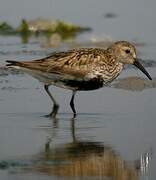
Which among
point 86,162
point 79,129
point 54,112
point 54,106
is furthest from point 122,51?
point 86,162

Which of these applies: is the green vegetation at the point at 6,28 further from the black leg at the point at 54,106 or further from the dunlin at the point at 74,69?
the black leg at the point at 54,106

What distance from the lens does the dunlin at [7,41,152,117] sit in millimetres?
11016

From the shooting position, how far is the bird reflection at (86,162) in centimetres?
776

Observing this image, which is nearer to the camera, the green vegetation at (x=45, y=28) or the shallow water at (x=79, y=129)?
the shallow water at (x=79, y=129)

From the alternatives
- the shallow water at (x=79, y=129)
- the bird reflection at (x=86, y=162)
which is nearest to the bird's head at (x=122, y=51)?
the shallow water at (x=79, y=129)

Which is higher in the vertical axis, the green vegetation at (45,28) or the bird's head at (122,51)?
the green vegetation at (45,28)

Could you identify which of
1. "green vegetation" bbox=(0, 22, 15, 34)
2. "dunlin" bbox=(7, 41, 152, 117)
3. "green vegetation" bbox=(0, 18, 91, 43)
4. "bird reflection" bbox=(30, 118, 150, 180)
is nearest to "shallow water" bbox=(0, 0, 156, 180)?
"bird reflection" bbox=(30, 118, 150, 180)

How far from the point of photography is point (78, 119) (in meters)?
10.4

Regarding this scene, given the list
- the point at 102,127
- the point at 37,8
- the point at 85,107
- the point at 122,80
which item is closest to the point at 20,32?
the point at 37,8

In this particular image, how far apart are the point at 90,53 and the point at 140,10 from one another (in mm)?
8408

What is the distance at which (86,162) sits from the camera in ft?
27.0

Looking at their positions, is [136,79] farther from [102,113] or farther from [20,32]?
[20,32]

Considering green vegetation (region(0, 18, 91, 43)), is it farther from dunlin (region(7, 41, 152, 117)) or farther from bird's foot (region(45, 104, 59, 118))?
bird's foot (region(45, 104, 59, 118))

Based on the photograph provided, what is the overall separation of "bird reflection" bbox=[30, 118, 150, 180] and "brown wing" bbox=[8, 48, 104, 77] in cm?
206
